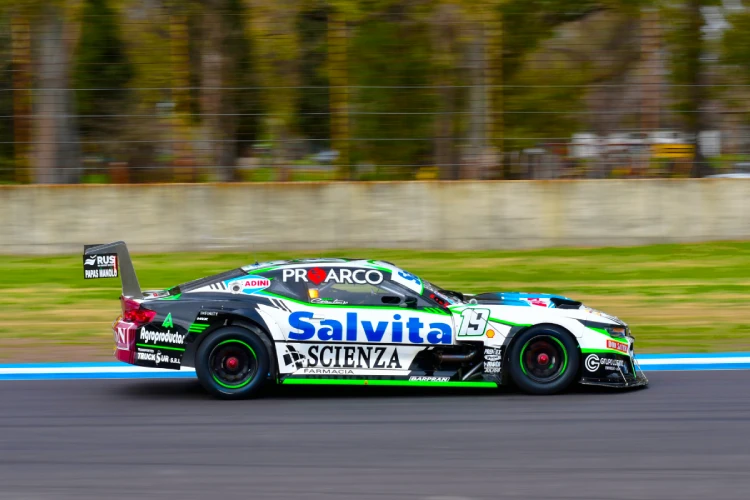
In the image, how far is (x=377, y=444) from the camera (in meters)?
6.83

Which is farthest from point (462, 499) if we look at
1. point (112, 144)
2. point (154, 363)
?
point (112, 144)

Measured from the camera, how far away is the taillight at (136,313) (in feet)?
26.8

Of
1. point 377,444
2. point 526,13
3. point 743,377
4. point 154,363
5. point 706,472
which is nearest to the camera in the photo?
point 706,472

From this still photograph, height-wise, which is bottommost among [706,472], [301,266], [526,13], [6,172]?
[706,472]

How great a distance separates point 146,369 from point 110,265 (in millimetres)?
1487

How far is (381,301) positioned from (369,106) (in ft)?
30.8

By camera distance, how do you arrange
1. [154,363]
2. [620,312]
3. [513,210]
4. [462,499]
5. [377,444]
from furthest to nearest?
[513,210]
[620,312]
[154,363]
[377,444]
[462,499]

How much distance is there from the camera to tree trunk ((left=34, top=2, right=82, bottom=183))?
17.0m

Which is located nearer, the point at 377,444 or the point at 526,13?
the point at 377,444

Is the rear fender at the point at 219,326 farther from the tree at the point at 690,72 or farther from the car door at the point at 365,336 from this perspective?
the tree at the point at 690,72

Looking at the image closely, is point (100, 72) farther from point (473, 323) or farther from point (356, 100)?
point (473, 323)

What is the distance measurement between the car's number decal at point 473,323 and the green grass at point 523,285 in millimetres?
3084

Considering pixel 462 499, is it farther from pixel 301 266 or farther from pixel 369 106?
pixel 369 106

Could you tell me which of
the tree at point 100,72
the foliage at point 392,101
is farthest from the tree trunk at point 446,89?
the tree at point 100,72
